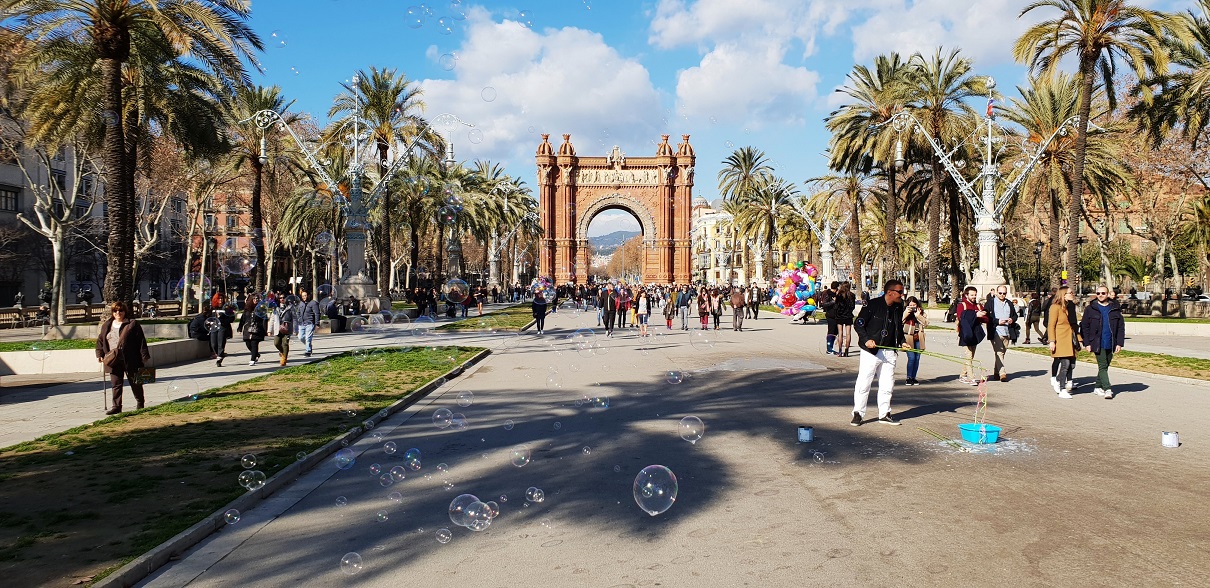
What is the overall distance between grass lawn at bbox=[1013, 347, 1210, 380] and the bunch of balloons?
16069mm

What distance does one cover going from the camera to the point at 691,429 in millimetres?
9234

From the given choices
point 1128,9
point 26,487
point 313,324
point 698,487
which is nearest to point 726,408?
point 698,487

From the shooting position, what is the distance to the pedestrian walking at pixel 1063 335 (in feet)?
40.1

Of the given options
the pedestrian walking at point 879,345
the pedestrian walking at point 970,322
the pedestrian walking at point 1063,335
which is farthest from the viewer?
the pedestrian walking at point 970,322

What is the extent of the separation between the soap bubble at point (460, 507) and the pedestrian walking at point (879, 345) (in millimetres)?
5121

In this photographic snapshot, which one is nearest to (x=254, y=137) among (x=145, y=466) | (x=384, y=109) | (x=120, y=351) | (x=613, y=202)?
(x=384, y=109)

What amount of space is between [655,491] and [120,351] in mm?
8540

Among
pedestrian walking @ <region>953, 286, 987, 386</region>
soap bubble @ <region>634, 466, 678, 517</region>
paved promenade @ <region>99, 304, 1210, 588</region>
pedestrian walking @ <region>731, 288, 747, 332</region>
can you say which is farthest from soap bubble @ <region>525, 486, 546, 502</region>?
pedestrian walking @ <region>731, 288, 747, 332</region>

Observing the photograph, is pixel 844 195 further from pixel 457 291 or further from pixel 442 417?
pixel 442 417

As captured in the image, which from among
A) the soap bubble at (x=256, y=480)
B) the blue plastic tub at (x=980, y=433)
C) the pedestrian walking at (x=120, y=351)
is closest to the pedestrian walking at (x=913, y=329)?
the blue plastic tub at (x=980, y=433)

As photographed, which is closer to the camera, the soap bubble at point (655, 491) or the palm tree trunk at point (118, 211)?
the soap bubble at point (655, 491)

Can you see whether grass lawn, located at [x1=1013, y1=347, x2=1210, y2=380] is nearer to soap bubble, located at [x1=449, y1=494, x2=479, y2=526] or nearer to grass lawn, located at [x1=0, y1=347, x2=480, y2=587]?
soap bubble, located at [x1=449, y1=494, x2=479, y2=526]

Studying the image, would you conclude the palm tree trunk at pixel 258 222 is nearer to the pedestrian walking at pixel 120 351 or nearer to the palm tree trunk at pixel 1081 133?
the pedestrian walking at pixel 120 351

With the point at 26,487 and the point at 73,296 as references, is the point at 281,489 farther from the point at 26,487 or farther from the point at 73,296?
the point at 73,296
